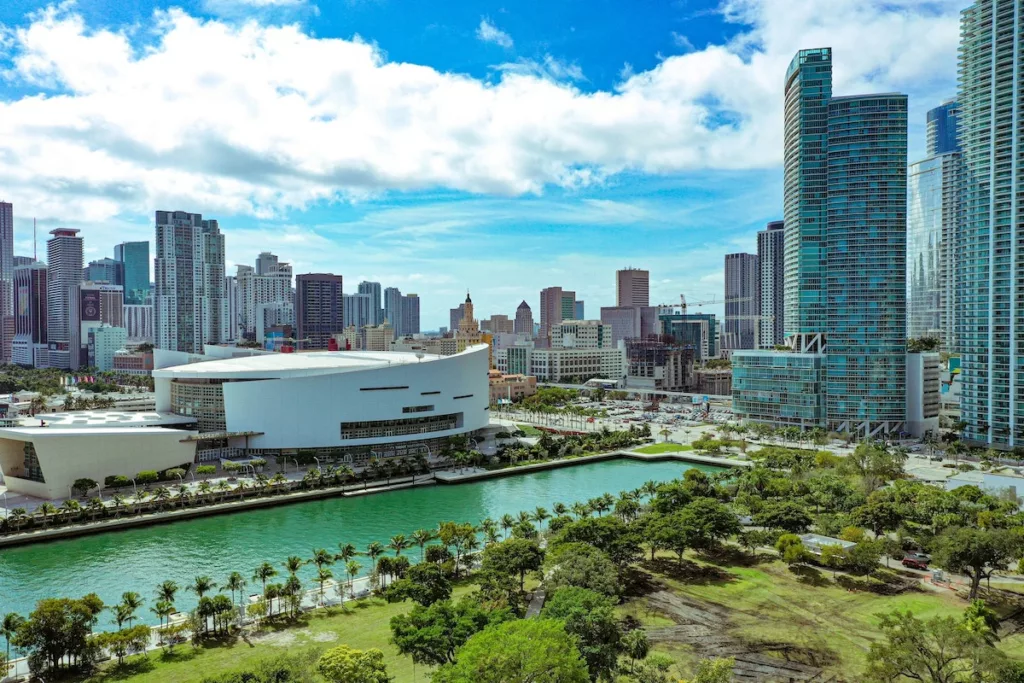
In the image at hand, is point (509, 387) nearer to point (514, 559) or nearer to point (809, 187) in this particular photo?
point (809, 187)

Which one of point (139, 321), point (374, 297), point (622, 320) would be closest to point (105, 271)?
point (139, 321)

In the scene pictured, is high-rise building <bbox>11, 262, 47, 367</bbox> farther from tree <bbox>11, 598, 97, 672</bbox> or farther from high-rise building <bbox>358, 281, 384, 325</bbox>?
tree <bbox>11, 598, 97, 672</bbox>

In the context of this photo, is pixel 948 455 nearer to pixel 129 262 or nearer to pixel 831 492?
pixel 831 492

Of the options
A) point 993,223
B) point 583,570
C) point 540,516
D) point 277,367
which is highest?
point 993,223

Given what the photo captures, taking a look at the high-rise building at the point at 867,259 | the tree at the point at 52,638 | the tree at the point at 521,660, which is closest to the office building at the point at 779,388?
the high-rise building at the point at 867,259

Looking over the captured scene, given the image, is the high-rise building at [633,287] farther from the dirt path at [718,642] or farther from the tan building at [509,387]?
the dirt path at [718,642]

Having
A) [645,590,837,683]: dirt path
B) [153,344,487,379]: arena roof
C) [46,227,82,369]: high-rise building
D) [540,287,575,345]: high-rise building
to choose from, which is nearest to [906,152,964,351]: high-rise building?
[153,344,487,379]: arena roof
